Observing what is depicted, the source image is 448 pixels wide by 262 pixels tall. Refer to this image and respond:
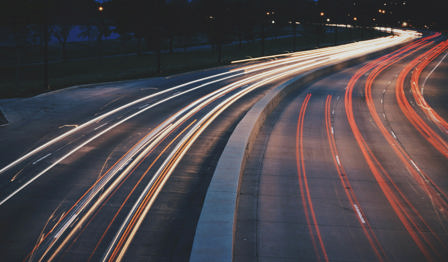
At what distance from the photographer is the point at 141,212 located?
13.5m

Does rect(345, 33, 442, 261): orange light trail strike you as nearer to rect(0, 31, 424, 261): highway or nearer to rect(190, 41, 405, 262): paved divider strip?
rect(0, 31, 424, 261): highway

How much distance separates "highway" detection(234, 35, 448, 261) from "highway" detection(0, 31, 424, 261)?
2.15 m

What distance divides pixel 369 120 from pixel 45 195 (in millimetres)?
23538

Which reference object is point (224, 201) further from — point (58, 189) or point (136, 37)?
point (136, 37)

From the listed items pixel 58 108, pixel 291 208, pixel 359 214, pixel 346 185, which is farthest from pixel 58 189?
pixel 58 108

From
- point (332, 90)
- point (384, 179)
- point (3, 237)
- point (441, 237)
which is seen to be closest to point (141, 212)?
point (3, 237)

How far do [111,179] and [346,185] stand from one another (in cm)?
934

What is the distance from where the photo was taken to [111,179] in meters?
16.4

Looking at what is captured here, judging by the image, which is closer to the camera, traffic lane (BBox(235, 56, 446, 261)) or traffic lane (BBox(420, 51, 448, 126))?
traffic lane (BBox(235, 56, 446, 261))

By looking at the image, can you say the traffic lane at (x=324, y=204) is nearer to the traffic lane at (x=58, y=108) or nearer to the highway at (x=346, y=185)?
the highway at (x=346, y=185)

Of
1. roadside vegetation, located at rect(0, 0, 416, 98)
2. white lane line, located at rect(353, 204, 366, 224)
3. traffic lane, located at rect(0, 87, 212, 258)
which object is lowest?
white lane line, located at rect(353, 204, 366, 224)

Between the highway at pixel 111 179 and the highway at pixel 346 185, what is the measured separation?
215cm

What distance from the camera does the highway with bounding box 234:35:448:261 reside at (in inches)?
482

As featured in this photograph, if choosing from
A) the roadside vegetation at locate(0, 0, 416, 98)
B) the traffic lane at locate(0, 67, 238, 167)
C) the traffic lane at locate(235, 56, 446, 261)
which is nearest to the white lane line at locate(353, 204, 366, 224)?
the traffic lane at locate(235, 56, 446, 261)
